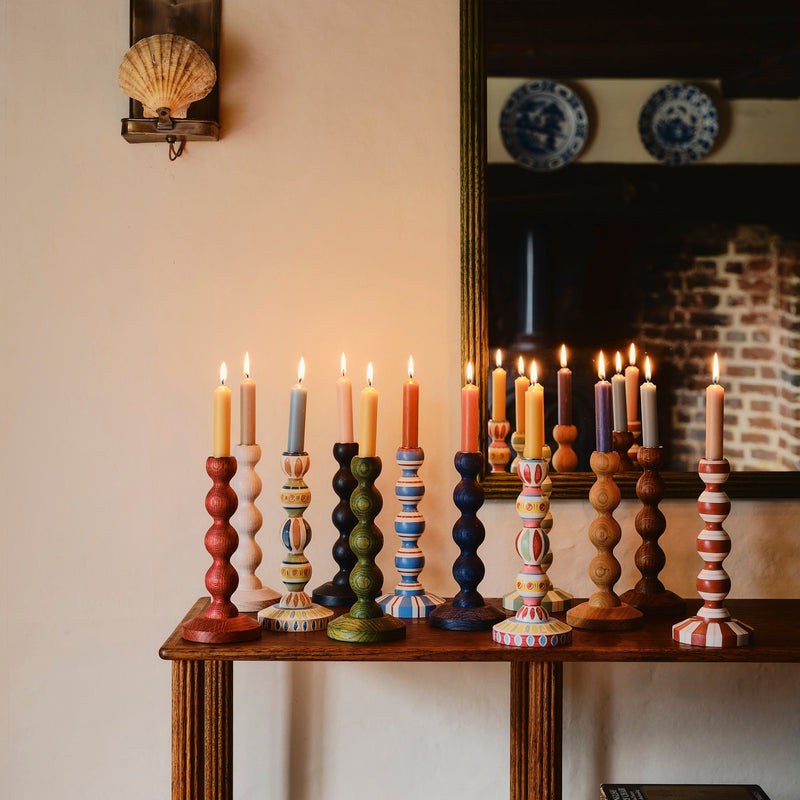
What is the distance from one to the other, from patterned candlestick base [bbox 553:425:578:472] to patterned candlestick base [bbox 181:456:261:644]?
0.56 meters

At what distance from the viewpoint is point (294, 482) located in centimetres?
146

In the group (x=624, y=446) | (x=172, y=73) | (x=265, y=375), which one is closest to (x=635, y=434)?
(x=624, y=446)

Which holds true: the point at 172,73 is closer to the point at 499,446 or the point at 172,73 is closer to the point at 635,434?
the point at 499,446

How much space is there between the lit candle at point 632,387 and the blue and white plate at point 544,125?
343 mm

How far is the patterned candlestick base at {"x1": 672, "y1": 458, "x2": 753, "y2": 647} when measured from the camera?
1.32 metres

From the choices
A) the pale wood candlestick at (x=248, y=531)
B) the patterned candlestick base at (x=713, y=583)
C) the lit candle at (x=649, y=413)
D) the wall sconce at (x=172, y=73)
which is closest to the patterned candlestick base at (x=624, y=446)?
the lit candle at (x=649, y=413)

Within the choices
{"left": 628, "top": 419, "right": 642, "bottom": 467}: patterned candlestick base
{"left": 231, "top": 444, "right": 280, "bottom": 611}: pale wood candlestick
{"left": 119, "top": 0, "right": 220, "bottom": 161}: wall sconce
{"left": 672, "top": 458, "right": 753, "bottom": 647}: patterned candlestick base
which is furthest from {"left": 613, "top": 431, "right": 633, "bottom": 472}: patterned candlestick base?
{"left": 119, "top": 0, "right": 220, "bottom": 161}: wall sconce

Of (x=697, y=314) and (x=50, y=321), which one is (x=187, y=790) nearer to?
(x=50, y=321)

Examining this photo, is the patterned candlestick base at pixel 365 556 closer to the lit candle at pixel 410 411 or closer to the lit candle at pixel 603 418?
the lit candle at pixel 410 411

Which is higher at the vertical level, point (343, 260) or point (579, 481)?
point (343, 260)

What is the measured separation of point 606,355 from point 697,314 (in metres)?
0.17

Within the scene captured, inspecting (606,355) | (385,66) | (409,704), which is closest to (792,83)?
(606,355)

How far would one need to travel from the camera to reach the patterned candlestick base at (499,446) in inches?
64.6

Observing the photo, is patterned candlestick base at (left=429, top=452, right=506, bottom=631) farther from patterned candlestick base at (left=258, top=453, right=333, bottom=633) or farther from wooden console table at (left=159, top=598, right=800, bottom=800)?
patterned candlestick base at (left=258, top=453, right=333, bottom=633)
